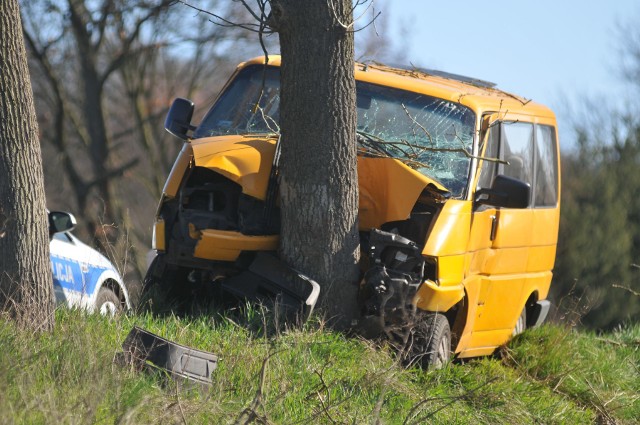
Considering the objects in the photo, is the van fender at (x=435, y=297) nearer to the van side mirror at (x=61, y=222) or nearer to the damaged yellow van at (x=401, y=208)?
the damaged yellow van at (x=401, y=208)

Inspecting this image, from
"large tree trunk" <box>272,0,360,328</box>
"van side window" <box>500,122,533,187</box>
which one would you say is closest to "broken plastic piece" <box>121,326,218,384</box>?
"large tree trunk" <box>272,0,360,328</box>

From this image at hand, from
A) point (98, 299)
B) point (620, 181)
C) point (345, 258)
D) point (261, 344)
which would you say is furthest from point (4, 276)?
point (620, 181)

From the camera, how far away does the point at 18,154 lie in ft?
22.6

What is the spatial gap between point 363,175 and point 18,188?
262cm

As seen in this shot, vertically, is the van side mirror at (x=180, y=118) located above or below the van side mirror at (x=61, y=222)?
above

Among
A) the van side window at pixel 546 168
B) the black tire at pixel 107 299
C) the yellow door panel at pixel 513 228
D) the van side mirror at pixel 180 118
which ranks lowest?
the black tire at pixel 107 299

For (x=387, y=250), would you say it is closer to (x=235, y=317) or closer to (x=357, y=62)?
(x=235, y=317)

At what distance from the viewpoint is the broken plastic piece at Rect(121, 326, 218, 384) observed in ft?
20.5

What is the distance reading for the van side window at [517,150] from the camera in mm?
9555

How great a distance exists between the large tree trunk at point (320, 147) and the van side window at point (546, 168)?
2.65 m

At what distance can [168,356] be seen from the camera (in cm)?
628

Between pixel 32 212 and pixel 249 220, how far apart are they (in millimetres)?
1773

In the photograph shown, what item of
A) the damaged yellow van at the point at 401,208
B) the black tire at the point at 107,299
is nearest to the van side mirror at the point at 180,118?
the damaged yellow van at the point at 401,208

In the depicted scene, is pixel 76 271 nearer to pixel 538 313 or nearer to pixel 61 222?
pixel 61 222
